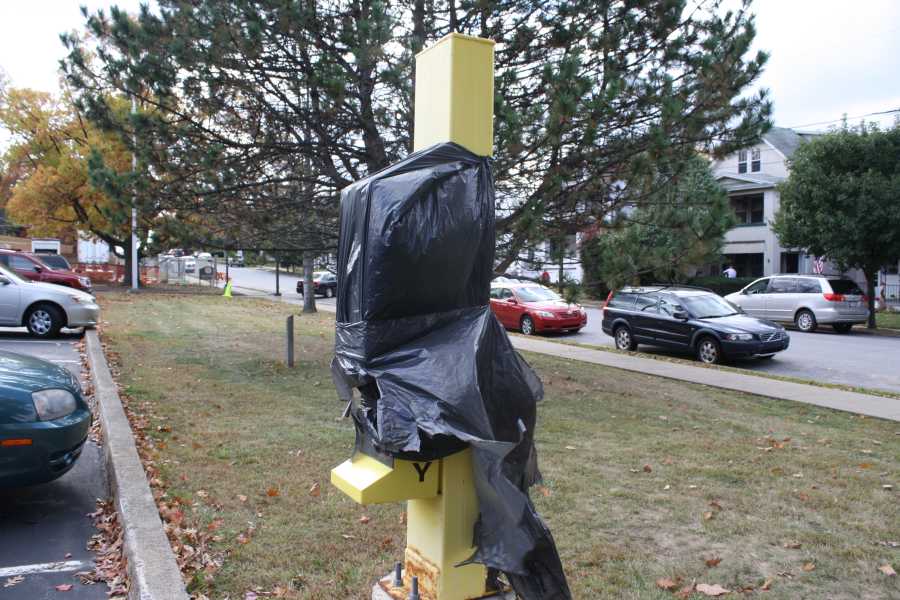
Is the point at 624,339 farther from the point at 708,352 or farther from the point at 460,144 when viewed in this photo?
the point at 460,144

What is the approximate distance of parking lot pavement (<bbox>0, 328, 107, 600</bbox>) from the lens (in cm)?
393

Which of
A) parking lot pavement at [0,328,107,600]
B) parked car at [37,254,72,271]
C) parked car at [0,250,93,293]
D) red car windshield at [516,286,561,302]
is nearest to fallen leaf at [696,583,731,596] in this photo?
parking lot pavement at [0,328,107,600]

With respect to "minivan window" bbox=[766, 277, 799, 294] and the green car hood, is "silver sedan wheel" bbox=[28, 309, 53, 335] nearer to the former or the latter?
the green car hood

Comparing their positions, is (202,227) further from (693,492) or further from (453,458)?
(453,458)

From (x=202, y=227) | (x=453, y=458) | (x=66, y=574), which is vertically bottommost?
(x=66, y=574)

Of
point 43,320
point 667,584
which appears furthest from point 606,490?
point 43,320

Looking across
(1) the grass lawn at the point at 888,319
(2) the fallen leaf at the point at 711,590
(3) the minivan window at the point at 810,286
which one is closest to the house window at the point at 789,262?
(1) the grass lawn at the point at 888,319

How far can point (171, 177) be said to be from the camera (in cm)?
949

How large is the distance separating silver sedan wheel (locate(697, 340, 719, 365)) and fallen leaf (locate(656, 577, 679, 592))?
1096 centimetres

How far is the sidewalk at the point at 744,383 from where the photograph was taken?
30.9 ft

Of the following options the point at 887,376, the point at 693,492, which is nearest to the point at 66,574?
the point at 693,492

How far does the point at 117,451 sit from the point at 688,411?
6361 mm

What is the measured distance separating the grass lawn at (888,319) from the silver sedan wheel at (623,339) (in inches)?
439

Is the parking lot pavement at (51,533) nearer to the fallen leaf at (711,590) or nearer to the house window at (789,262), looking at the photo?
the fallen leaf at (711,590)
